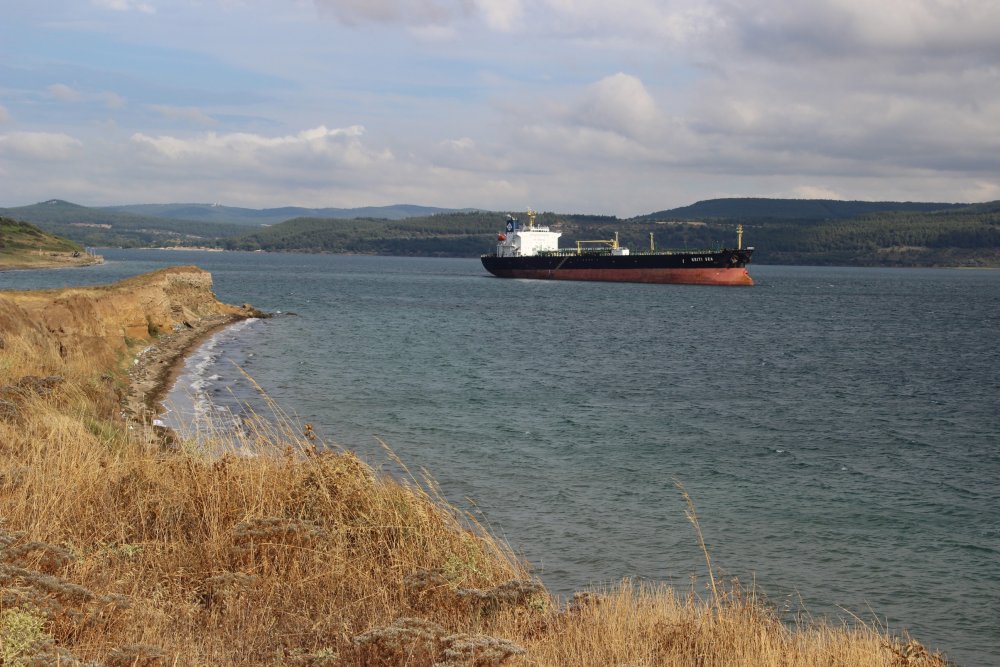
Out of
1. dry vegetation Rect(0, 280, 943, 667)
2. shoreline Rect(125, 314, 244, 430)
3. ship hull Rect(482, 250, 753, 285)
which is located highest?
ship hull Rect(482, 250, 753, 285)

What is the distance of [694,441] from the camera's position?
61.3ft

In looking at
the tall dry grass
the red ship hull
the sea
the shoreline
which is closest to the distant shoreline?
the red ship hull

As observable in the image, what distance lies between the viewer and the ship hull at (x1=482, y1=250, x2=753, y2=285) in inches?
3489

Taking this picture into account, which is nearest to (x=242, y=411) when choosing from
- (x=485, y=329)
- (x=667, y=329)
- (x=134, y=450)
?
(x=134, y=450)

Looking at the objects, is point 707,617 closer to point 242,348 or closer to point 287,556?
point 287,556

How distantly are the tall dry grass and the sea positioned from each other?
2.47 m

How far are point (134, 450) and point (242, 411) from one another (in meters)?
11.8

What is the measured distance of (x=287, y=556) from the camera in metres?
6.39

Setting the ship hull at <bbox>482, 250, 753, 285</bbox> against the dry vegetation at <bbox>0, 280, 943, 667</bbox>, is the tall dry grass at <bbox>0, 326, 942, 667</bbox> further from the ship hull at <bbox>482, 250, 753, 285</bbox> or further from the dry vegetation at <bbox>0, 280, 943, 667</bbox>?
the ship hull at <bbox>482, 250, 753, 285</bbox>

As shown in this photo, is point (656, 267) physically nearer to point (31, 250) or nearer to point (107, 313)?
point (107, 313)

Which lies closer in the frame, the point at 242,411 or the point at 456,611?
the point at 456,611

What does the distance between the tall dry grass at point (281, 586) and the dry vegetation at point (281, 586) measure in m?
0.02

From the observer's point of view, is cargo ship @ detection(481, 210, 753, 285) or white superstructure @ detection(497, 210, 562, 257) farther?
white superstructure @ detection(497, 210, 562, 257)

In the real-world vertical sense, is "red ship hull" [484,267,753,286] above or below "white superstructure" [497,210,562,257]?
below
